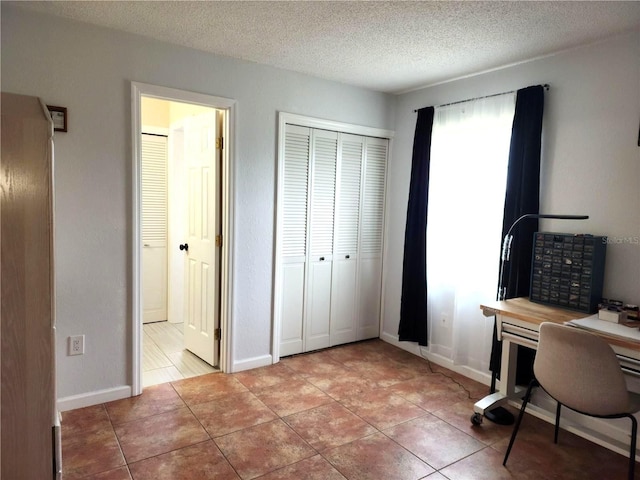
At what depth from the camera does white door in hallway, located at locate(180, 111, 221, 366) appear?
3.44 m

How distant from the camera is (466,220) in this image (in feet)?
11.4

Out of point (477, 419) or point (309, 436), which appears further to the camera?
point (477, 419)

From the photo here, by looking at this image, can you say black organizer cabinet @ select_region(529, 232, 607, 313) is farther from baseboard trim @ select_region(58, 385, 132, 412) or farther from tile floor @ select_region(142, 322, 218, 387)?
baseboard trim @ select_region(58, 385, 132, 412)

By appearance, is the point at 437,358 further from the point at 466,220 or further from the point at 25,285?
the point at 25,285

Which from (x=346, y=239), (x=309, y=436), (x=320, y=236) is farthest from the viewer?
(x=346, y=239)

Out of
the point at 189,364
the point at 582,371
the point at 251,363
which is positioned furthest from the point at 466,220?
the point at 189,364

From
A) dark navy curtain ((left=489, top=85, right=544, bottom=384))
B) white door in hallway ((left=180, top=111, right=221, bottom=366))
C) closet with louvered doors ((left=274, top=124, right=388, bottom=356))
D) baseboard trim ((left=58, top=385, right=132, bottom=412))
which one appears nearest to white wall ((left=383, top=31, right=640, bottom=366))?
dark navy curtain ((left=489, top=85, right=544, bottom=384))

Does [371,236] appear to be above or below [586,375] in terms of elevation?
above

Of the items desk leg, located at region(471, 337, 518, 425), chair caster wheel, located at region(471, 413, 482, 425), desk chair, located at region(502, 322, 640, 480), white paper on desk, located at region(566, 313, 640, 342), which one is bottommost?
chair caster wheel, located at region(471, 413, 482, 425)

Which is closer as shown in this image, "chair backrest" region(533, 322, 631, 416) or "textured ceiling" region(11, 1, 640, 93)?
"chair backrest" region(533, 322, 631, 416)

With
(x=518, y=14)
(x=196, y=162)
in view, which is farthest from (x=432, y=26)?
(x=196, y=162)

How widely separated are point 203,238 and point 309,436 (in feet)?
5.96

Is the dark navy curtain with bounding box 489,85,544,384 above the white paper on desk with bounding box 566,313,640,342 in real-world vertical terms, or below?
above

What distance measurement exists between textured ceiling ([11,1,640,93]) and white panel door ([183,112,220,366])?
0.78 metres
